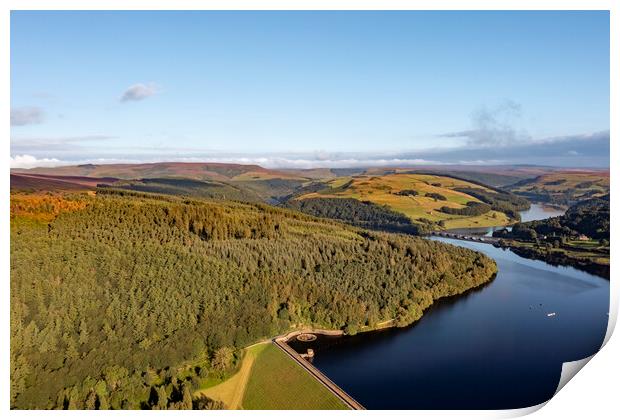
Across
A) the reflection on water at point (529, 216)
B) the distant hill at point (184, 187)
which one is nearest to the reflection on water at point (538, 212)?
the reflection on water at point (529, 216)

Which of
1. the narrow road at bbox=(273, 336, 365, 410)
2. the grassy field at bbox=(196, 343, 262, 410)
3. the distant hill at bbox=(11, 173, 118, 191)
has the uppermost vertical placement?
the distant hill at bbox=(11, 173, 118, 191)

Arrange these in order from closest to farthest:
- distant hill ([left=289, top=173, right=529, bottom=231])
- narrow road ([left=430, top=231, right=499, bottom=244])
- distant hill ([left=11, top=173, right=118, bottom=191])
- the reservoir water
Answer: the reservoir water
distant hill ([left=11, top=173, right=118, bottom=191])
narrow road ([left=430, top=231, right=499, bottom=244])
distant hill ([left=289, top=173, right=529, bottom=231])

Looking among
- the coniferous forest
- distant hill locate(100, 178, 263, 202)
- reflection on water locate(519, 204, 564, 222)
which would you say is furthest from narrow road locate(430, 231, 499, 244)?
distant hill locate(100, 178, 263, 202)

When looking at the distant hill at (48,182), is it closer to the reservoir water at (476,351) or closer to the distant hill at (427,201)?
the reservoir water at (476,351)

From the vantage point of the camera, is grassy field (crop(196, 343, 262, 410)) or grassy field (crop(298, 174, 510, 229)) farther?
grassy field (crop(298, 174, 510, 229))

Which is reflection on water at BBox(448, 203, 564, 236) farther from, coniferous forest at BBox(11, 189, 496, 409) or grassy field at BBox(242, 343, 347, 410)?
grassy field at BBox(242, 343, 347, 410)
